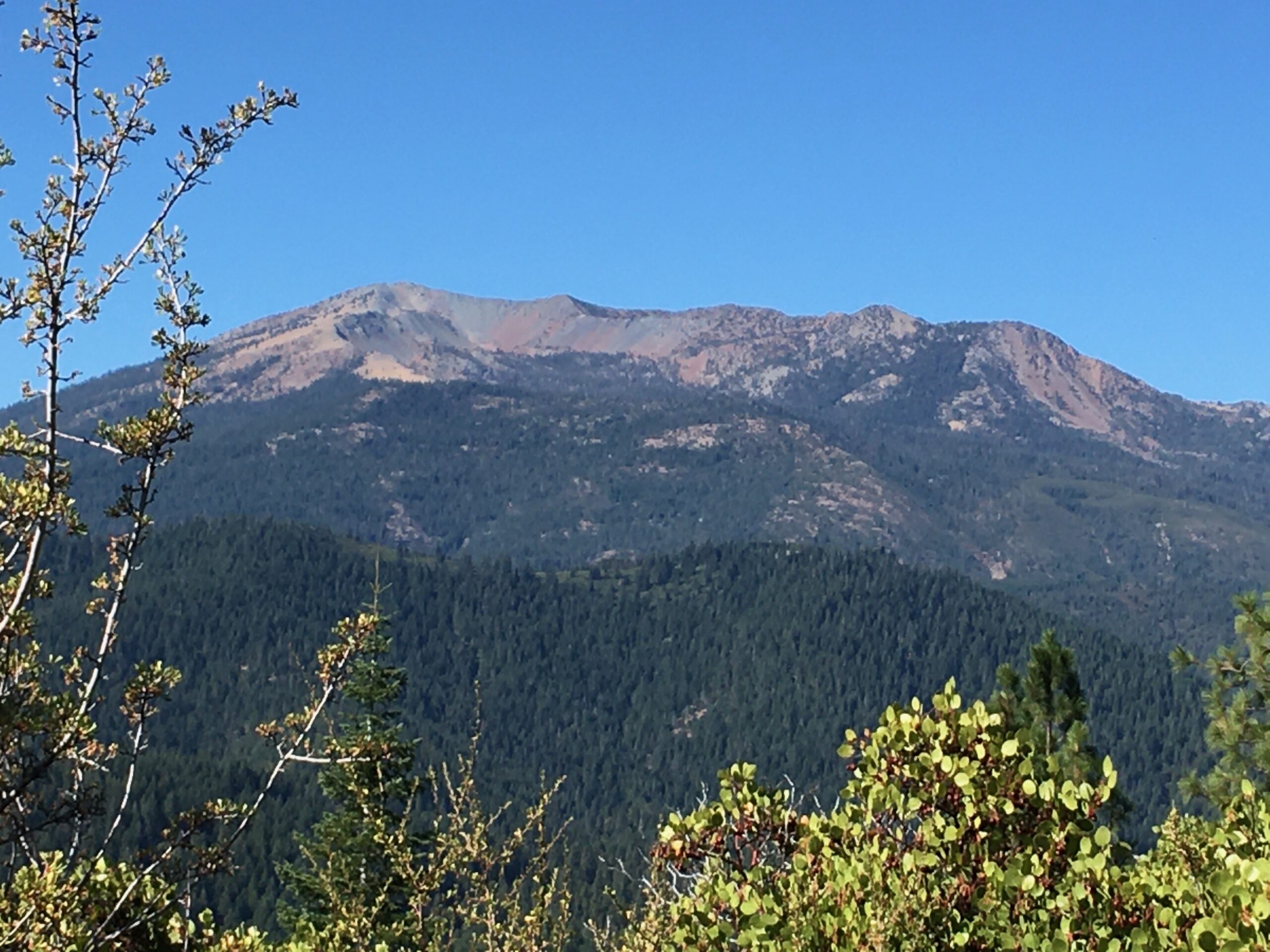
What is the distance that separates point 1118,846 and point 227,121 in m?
9.45

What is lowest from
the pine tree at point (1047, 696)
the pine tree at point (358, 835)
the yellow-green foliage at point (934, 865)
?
the pine tree at point (358, 835)

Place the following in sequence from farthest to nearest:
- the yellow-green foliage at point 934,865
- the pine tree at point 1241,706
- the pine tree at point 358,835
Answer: the pine tree at point 358,835 → the pine tree at point 1241,706 → the yellow-green foliage at point 934,865

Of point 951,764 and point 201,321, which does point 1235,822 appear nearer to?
point 951,764

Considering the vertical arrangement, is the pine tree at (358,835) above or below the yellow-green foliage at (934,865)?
below

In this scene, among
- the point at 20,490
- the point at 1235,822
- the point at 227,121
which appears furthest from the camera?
the point at 1235,822

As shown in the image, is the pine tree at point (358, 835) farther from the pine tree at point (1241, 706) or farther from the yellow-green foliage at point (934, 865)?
the pine tree at point (1241, 706)

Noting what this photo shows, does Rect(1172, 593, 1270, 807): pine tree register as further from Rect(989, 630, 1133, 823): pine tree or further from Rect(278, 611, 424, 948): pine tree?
Rect(278, 611, 424, 948): pine tree

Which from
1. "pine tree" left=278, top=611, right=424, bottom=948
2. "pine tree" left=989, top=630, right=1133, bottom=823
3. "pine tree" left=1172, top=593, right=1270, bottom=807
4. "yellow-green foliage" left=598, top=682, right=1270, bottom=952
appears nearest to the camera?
"yellow-green foliage" left=598, top=682, right=1270, bottom=952

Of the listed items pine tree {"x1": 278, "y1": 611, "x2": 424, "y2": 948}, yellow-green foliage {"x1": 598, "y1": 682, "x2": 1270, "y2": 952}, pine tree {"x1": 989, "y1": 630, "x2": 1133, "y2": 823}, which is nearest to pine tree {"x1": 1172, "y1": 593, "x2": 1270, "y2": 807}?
pine tree {"x1": 989, "y1": 630, "x2": 1133, "y2": 823}

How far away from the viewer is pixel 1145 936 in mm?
10492

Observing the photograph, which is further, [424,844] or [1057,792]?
[424,844]

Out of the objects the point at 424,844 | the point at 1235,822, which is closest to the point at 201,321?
the point at 1235,822

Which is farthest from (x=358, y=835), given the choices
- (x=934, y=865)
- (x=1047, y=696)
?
(x=934, y=865)

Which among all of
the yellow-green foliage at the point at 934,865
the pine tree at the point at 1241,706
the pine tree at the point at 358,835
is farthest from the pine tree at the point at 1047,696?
the yellow-green foliage at the point at 934,865
